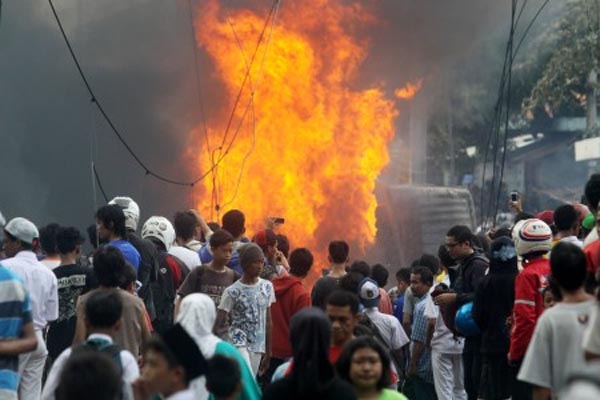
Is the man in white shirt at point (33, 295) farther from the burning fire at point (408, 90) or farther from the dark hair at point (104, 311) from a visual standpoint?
the burning fire at point (408, 90)

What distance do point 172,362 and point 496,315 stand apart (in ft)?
13.8

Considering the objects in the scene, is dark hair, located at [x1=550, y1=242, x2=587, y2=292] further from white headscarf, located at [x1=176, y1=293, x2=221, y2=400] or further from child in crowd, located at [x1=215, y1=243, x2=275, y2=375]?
child in crowd, located at [x1=215, y1=243, x2=275, y2=375]

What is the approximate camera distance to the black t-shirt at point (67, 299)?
9.73 meters

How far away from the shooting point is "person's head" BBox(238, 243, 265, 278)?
9.84m

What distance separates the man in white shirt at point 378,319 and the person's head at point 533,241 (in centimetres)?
128

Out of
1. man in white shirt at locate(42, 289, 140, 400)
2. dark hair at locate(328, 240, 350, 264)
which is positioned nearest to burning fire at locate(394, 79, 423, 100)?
dark hair at locate(328, 240, 350, 264)

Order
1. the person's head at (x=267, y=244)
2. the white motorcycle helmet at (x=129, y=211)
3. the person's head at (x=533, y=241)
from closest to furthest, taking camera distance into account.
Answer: the person's head at (x=533, y=241), the white motorcycle helmet at (x=129, y=211), the person's head at (x=267, y=244)

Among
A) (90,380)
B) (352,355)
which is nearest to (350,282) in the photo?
(352,355)

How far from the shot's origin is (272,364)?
10664 millimetres

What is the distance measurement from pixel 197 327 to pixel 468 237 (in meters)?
4.07

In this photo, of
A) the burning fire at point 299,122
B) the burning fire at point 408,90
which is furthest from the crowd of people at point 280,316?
the burning fire at point 408,90

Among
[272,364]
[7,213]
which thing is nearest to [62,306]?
[272,364]

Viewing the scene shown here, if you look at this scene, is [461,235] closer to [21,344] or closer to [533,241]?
[533,241]

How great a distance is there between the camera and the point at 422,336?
11461 mm
